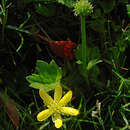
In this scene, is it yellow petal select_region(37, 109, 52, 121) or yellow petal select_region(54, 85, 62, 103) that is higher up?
yellow petal select_region(54, 85, 62, 103)

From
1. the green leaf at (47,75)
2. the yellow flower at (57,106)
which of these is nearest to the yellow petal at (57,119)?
the yellow flower at (57,106)

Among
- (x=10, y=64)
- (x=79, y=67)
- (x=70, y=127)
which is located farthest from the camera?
(x=10, y=64)

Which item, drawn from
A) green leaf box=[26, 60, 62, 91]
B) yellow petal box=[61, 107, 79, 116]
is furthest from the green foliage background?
yellow petal box=[61, 107, 79, 116]

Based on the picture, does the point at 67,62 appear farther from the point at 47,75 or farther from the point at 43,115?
the point at 43,115

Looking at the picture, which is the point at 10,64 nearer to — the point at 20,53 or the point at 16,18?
the point at 20,53

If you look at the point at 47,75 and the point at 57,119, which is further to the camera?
the point at 47,75

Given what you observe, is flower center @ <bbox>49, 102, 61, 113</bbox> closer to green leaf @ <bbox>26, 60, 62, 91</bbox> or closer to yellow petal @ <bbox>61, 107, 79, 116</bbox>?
yellow petal @ <bbox>61, 107, 79, 116</bbox>

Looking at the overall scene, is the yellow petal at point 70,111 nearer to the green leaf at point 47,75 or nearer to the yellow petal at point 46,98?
the yellow petal at point 46,98

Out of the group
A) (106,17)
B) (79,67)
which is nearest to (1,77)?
(79,67)

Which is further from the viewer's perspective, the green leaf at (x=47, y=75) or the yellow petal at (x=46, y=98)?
the green leaf at (x=47, y=75)

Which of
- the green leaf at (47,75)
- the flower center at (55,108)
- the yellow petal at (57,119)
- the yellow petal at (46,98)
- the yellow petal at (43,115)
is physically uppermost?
the green leaf at (47,75)

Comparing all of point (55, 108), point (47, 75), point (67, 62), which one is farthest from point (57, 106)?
point (67, 62)
